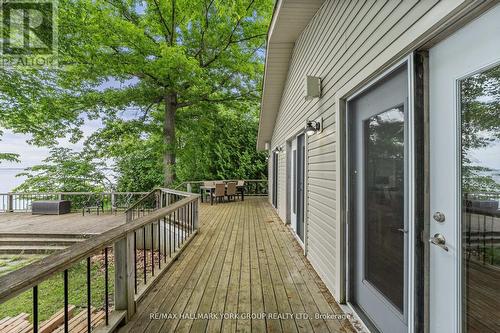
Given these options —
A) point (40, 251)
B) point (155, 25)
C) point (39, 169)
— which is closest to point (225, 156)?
point (155, 25)

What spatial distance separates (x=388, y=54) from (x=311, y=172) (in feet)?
7.27

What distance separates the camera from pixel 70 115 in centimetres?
920

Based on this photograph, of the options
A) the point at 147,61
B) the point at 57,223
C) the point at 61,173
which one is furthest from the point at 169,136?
the point at 61,173

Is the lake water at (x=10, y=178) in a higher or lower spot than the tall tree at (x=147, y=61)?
lower

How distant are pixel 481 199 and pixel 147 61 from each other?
943cm

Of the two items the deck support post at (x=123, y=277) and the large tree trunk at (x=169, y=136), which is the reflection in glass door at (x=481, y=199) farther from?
the large tree trunk at (x=169, y=136)

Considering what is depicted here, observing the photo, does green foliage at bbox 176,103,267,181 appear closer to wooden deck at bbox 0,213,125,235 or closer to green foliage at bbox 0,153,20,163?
wooden deck at bbox 0,213,125,235

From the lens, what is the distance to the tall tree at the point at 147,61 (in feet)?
25.1

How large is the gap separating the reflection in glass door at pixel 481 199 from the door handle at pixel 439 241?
3.7 inches

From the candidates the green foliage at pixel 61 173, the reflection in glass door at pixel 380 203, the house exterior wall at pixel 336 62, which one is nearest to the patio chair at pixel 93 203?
the green foliage at pixel 61 173

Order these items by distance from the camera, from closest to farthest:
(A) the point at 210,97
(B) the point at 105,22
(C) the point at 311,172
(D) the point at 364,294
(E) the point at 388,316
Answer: (E) the point at 388,316 < (D) the point at 364,294 < (C) the point at 311,172 < (B) the point at 105,22 < (A) the point at 210,97

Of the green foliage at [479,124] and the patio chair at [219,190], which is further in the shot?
the patio chair at [219,190]

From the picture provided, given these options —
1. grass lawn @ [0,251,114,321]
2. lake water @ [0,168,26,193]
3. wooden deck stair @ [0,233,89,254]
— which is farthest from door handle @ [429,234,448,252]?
lake water @ [0,168,26,193]

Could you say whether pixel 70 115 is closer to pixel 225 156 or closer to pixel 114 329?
pixel 225 156
